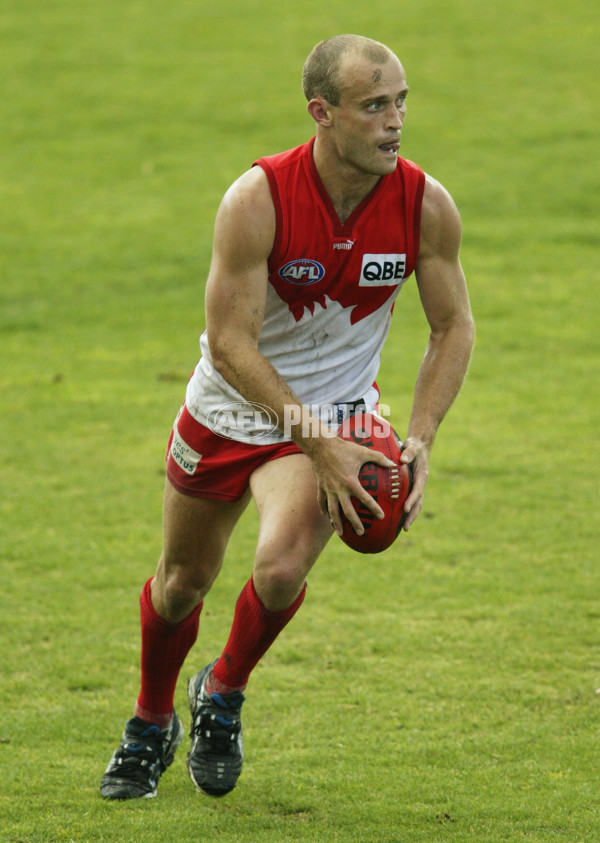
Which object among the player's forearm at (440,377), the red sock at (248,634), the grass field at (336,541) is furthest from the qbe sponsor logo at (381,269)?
the grass field at (336,541)

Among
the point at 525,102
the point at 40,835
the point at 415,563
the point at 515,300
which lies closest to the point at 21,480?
the point at 415,563

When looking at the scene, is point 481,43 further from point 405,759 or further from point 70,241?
point 405,759

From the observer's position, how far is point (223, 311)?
389 centimetres

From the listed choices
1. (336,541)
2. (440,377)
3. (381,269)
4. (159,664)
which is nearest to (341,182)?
(381,269)

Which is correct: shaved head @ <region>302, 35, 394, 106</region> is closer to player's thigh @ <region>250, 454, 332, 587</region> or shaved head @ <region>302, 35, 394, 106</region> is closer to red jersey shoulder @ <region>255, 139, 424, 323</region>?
red jersey shoulder @ <region>255, 139, 424, 323</region>

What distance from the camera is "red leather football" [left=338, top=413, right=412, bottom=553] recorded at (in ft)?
12.3

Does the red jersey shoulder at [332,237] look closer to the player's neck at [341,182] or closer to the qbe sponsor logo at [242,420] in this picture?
the player's neck at [341,182]

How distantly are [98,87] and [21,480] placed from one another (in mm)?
11943

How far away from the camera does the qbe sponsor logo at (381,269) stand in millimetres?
4066

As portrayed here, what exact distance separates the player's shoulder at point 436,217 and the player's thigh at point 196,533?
3.57 ft

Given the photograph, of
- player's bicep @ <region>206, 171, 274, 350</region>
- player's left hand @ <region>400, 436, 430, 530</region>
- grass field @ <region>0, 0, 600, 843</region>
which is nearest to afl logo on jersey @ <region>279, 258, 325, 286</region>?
player's bicep @ <region>206, 171, 274, 350</region>

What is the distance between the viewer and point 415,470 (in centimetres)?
391

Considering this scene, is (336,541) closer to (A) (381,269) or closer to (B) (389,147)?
(A) (381,269)

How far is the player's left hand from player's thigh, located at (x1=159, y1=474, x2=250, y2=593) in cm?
64
